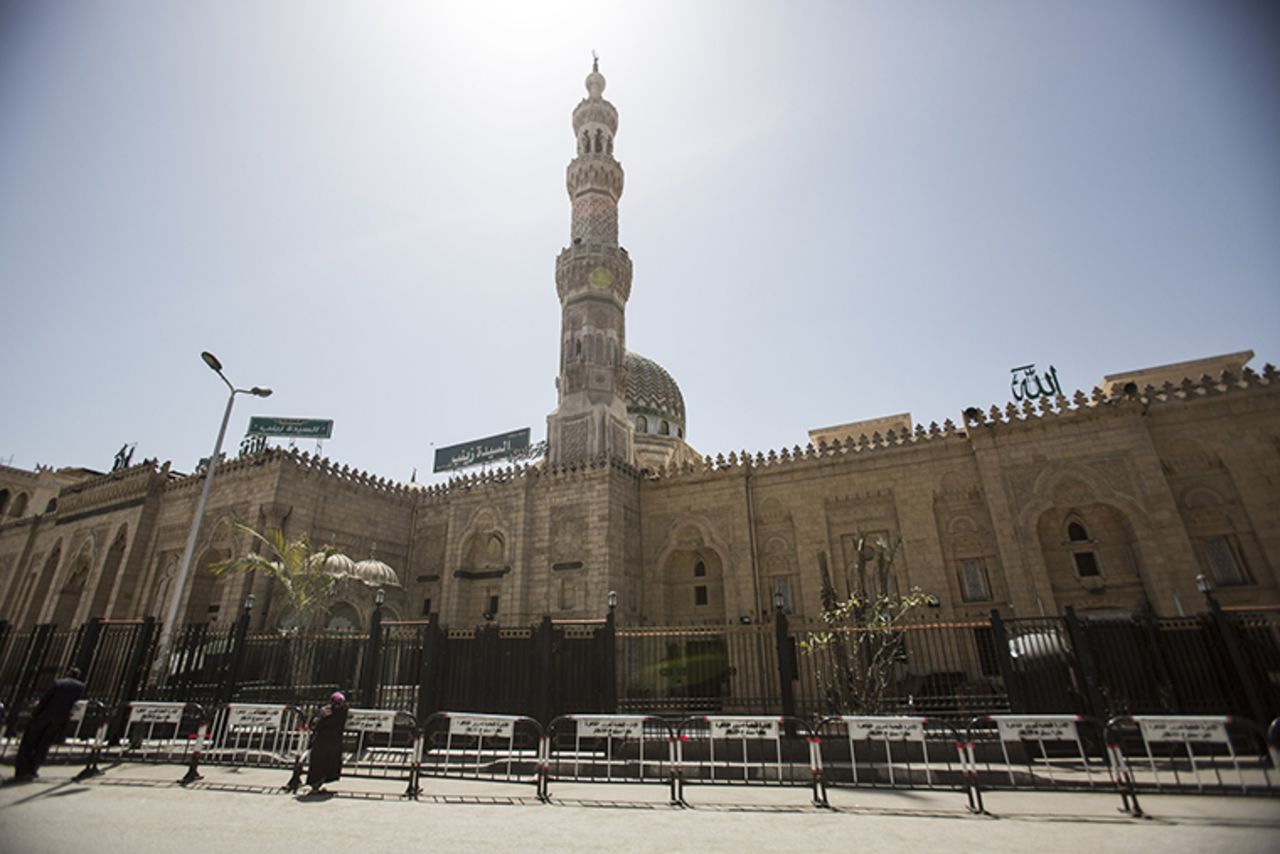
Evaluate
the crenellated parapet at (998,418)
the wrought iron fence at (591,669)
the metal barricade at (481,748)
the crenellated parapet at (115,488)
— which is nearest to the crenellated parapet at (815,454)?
the crenellated parapet at (998,418)

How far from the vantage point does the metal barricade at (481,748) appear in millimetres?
8609

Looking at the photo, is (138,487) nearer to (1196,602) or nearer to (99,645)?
(99,645)

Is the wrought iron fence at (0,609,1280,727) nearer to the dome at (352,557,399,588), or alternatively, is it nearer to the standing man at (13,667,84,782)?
the standing man at (13,667,84,782)

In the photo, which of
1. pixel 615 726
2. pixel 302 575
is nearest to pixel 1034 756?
pixel 615 726

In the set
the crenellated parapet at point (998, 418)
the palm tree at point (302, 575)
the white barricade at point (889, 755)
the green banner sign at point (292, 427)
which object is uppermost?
the green banner sign at point (292, 427)

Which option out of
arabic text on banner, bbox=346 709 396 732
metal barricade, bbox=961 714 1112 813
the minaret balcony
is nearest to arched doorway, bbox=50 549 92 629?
the minaret balcony

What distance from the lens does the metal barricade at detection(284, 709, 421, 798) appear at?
7758mm

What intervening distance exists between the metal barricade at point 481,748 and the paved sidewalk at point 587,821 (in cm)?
77

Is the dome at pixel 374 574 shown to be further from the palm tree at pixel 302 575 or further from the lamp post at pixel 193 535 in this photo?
the lamp post at pixel 193 535

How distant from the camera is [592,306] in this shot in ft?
92.4

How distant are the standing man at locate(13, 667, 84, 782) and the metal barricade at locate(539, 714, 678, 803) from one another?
258 inches

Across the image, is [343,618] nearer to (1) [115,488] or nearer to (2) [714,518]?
(2) [714,518]

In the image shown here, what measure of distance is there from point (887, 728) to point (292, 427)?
979 inches

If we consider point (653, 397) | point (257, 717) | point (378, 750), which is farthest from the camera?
point (653, 397)
